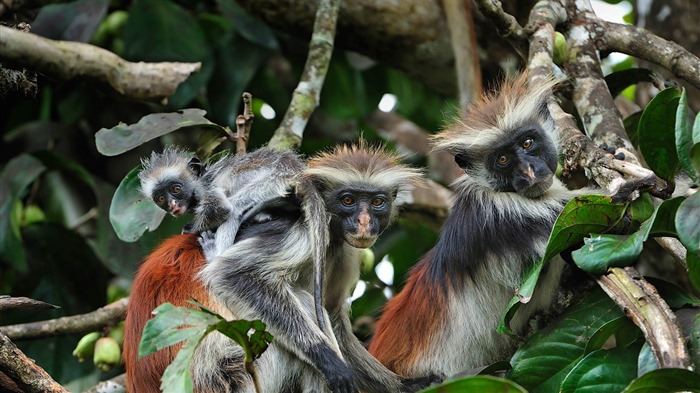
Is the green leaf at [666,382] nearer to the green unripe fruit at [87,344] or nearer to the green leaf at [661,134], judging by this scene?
the green leaf at [661,134]

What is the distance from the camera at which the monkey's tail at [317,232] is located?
409 cm

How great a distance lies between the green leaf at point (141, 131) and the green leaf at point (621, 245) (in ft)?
8.41

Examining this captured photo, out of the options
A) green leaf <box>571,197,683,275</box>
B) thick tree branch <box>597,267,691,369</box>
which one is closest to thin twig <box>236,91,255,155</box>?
green leaf <box>571,197,683,275</box>

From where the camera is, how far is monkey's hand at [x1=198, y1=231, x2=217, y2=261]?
181 inches

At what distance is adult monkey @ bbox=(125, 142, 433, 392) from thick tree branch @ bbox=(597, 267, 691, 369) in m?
1.31

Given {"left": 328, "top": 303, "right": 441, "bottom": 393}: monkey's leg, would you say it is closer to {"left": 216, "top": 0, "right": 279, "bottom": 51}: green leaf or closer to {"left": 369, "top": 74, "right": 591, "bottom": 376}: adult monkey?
{"left": 369, "top": 74, "right": 591, "bottom": 376}: adult monkey

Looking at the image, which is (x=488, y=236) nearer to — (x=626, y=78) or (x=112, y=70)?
(x=626, y=78)

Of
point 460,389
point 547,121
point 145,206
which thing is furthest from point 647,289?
point 145,206

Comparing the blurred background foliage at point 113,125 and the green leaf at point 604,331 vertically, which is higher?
the green leaf at point 604,331

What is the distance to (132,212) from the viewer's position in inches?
206

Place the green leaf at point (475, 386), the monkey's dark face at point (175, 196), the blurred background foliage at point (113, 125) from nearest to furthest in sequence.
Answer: the green leaf at point (475, 386)
the monkey's dark face at point (175, 196)
the blurred background foliage at point (113, 125)

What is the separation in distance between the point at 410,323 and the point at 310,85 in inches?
69.5

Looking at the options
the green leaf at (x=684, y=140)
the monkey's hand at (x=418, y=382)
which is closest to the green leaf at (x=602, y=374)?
the green leaf at (x=684, y=140)

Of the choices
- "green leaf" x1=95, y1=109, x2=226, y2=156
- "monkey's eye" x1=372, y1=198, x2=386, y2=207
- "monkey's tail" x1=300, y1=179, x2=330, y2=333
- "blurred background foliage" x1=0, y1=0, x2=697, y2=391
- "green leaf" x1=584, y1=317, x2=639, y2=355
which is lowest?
"blurred background foliage" x1=0, y1=0, x2=697, y2=391
